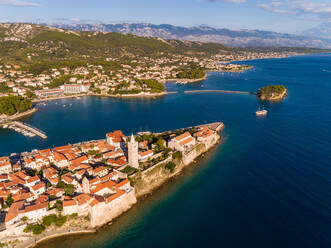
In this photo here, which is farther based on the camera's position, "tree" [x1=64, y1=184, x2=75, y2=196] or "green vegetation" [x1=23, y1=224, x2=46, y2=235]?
"tree" [x1=64, y1=184, x2=75, y2=196]

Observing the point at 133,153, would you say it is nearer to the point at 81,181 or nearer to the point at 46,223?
the point at 81,181

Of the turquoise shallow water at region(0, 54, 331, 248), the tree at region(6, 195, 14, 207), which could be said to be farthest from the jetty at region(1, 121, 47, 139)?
the tree at region(6, 195, 14, 207)

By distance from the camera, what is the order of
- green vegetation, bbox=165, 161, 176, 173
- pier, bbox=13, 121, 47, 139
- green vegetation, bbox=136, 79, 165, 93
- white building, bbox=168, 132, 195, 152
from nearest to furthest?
1. green vegetation, bbox=165, 161, 176, 173
2. white building, bbox=168, 132, 195, 152
3. pier, bbox=13, 121, 47, 139
4. green vegetation, bbox=136, 79, 165, 93

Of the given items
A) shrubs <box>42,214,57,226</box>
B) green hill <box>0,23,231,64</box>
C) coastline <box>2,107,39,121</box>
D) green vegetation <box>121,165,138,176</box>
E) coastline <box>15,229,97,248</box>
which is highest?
green hill <box>0,23,231,64</box>

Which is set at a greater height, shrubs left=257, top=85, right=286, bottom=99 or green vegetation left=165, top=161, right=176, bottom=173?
shrubs left=257, top=85, right=286, bottom=99

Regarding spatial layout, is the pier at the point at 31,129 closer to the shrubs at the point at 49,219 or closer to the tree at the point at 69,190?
the tree at the point at 69,190

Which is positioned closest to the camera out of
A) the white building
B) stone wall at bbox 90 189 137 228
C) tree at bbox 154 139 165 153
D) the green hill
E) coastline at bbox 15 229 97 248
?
coastline at bbox 15 229 97 248

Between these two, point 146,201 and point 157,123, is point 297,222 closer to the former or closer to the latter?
point 146,201

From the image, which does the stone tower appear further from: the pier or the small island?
the small island
